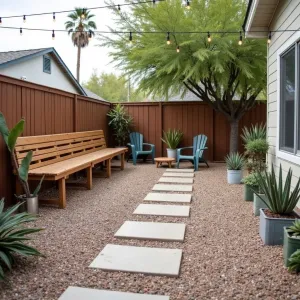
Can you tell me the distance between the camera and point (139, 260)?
2.64 metres

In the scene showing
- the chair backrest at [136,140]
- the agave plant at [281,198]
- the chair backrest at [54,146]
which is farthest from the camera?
the chair backrest at [136,140]

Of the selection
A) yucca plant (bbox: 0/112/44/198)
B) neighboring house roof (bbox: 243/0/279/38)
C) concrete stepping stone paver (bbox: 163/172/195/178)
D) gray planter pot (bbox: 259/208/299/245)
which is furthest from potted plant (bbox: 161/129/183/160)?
gray planter pot (bbox: 259/208/299/245)

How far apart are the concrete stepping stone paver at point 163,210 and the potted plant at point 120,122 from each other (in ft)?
16.2

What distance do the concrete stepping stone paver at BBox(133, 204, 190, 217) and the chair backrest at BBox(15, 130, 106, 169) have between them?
5.31 ft

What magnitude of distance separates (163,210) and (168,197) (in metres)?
0.74

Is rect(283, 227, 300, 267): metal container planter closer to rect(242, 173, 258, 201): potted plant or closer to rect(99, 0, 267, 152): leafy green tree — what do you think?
rect(242, 173, 258, 201): potted plant

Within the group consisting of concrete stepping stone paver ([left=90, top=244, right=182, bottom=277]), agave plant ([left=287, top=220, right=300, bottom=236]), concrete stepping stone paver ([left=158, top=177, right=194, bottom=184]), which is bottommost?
concrete stepping stone paver ([left=90, top=244, right=182, bottom=277])

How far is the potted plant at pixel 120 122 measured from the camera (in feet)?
30.1

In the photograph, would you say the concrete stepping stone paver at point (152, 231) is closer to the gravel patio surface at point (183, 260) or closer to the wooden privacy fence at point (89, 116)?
the gravel patio surface at point (183, 260)

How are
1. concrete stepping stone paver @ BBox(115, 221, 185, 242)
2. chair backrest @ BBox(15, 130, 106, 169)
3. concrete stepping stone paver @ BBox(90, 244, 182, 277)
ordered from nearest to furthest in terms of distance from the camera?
concrete stepping stone paver @ BBox(90, 244, 182, 277)
concrete stepping stone paver @ BBox(115, 221, 185, 242)
chair backrest @ BBox(15, 130, 106, 169)

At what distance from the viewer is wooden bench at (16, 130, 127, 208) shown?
4.34m

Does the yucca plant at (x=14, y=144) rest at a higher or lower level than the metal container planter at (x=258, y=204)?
higher

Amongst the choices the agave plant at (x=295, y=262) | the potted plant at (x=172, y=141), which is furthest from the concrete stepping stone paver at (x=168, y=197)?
the potted plant at (x=172, y=141)

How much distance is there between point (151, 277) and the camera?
2369 millimetres
